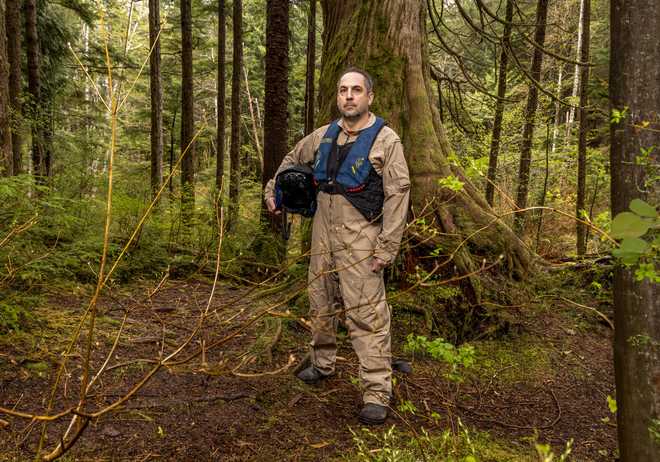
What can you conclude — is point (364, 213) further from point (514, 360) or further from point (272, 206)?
point (514, 360)

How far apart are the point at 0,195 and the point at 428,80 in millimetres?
4563

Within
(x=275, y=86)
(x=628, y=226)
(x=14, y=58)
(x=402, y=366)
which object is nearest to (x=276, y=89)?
(x=275, y=86)

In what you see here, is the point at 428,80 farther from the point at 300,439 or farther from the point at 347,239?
the point at 300,439

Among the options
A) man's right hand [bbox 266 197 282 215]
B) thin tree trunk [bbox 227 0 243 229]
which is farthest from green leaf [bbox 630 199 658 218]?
thin tree trunk [bbox 227 0 243 229]

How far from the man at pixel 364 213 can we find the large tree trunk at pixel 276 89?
3905 millimetres

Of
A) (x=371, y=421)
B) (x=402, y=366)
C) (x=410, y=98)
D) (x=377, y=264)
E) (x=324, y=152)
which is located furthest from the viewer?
(x=410, y=98)

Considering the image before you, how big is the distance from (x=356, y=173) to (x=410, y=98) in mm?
2222

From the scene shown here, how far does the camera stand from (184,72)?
480 inches

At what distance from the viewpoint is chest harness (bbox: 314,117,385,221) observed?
3.52 meters

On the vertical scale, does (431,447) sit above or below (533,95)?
below

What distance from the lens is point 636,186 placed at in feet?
6.99

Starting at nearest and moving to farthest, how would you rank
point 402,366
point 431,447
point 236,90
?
point 431,447
point 402,366
point 236,90

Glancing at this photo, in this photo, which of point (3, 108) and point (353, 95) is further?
point (3, 108)

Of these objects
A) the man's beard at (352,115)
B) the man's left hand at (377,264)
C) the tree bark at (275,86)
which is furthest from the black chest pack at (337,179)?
the tree bark at (275,86)
